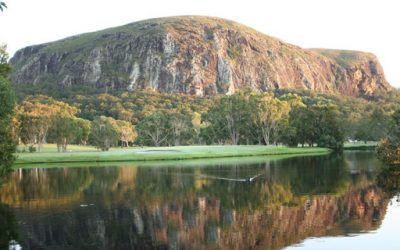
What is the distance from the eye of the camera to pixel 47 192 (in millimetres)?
44750

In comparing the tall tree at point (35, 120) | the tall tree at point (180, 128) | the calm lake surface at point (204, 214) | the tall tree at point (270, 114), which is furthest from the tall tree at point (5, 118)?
the tall tree at point (180, 128)

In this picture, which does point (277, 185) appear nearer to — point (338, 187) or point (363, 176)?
point (338, 187)

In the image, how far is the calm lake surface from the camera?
82.5 feet

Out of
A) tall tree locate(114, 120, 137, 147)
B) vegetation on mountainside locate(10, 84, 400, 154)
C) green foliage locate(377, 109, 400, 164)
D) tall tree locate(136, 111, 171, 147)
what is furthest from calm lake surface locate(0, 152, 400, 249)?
tall tree locate(136, 111, 171, 147)

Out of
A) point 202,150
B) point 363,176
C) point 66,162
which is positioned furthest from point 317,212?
point 202,150

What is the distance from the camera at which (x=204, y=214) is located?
3222 cm

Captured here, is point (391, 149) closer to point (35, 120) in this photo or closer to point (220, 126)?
point (35, 120)

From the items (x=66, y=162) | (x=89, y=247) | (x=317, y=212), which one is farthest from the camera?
(x=66, y=162)

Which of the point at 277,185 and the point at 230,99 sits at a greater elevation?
the point at 230,99

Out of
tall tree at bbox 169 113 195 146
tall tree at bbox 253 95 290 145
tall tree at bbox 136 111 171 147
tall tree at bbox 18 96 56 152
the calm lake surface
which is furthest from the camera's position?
tall tree at bbox 169 113 195 146

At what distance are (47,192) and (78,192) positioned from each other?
107 inches

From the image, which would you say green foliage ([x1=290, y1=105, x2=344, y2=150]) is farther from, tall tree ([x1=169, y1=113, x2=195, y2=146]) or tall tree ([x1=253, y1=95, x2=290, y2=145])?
tall tree ([x1=169, y1=113, x2=195, y2=146])

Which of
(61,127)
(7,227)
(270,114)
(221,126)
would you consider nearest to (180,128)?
(221,126)

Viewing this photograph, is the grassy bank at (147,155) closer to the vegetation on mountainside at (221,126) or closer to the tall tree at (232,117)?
the vegetation on mountainside at (221,126)
